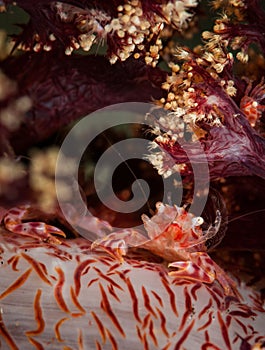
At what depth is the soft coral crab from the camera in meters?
1.73

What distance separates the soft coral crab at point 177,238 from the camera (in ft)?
5.68

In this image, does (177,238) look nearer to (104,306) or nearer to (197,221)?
(197,221)

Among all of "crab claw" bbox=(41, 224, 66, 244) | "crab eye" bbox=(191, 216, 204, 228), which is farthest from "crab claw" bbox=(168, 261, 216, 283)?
"crab claw" bbox=(41, 224, 66, 244)

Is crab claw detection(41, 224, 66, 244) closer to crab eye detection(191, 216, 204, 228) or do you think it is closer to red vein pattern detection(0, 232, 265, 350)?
red vein pattern detection(0, 232, 265, 350)

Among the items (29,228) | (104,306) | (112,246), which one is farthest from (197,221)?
(29,228)

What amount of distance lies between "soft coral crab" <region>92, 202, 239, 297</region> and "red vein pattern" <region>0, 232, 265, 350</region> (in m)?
0.07

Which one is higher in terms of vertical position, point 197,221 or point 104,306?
point 197,221

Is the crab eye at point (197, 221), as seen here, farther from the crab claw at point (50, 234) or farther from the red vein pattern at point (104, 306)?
the crab claw at point (50, 234)

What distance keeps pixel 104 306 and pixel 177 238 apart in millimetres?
418

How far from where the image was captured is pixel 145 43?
174 centimetres

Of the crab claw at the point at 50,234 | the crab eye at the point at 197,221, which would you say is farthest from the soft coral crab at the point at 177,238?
the crab claw at the point at 50,234

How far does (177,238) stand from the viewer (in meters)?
1.79

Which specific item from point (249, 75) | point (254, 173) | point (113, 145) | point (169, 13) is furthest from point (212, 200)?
point (169, 13)

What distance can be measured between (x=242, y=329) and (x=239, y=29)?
40.1 inches
